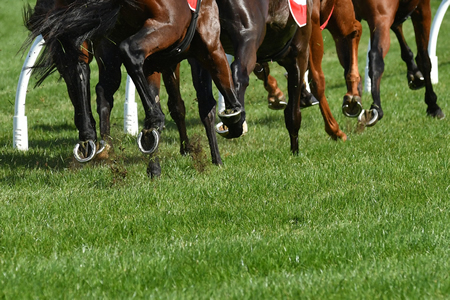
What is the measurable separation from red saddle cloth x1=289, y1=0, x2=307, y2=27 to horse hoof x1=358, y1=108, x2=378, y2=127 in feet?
5.31

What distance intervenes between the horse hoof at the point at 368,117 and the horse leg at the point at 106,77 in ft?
9.60

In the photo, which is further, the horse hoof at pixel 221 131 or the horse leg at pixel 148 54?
the horse hoof at pixel 221 131

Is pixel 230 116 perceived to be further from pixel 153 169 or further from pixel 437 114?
pixel 437 114

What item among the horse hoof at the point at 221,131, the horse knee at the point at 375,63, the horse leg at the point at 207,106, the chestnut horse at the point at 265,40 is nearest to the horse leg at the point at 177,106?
the horse leg at the point at 207,106

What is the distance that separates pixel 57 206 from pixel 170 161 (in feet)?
6.13

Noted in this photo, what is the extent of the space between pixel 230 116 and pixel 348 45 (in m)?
3.26

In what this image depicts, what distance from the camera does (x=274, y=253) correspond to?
3330 mm

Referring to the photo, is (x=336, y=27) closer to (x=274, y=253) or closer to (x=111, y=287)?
(x=274, y=253)

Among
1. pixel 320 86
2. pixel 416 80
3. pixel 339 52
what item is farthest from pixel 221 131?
pixel 416 80

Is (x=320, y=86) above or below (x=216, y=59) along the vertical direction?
below

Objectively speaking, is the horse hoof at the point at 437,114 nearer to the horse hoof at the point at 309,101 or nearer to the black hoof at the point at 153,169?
the horse hoof at the point at 309,101

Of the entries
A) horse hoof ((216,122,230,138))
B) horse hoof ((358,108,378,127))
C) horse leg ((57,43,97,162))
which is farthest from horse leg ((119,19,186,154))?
horse hoof ((358,108,378,127))

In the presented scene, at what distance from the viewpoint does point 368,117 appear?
7180mm

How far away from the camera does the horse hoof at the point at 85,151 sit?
4.62m
